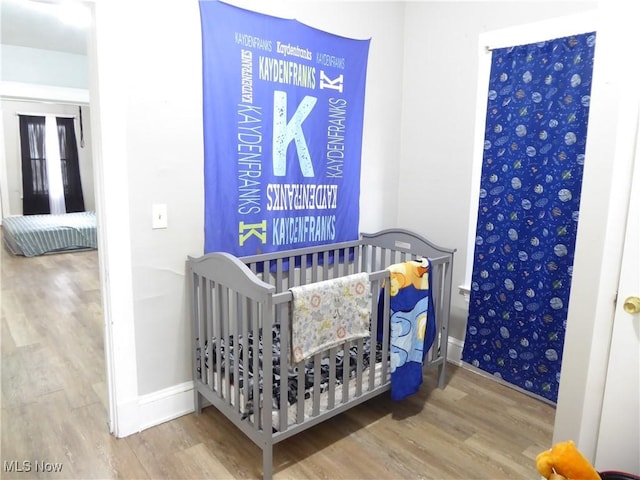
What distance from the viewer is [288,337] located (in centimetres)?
180

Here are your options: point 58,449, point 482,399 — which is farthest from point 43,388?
point 482,399

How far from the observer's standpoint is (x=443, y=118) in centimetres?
281

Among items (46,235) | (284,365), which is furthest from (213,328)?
(46,235)

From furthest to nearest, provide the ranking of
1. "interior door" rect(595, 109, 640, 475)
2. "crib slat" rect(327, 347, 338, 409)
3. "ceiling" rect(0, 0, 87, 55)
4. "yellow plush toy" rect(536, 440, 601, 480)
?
1. "ceiling" rect(0, 0, 87, 55)
2. "crib slat" rect(327, 347, 338, 409)
3. "interior door" rect(595, 109, 640, 475)
4. "yellow plush toy" rect(536, 440, 601, 480)

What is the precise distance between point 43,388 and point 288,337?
165cm

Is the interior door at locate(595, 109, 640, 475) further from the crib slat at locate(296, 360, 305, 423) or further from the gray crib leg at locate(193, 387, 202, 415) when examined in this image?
the gray crib leg at locate(193, 387, 202, 415)

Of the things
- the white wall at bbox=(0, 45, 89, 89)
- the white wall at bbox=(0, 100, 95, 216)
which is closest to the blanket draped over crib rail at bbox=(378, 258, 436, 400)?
the white wall at bbox=(0, 45, 89, 89)

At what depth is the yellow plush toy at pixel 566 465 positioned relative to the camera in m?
1.24

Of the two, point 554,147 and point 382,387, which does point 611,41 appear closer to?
point 554,147

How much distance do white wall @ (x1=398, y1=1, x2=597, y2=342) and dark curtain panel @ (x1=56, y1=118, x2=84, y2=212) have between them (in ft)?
21.1

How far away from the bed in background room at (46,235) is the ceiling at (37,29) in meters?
2.17

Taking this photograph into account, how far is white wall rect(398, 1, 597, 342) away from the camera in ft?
8.68

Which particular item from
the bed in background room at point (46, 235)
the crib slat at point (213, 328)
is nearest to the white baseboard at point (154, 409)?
the crib slat at point (213, 328)

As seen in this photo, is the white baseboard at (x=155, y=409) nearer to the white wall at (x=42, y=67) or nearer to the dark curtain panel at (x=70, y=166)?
the white wall at (x=42, y=67)
